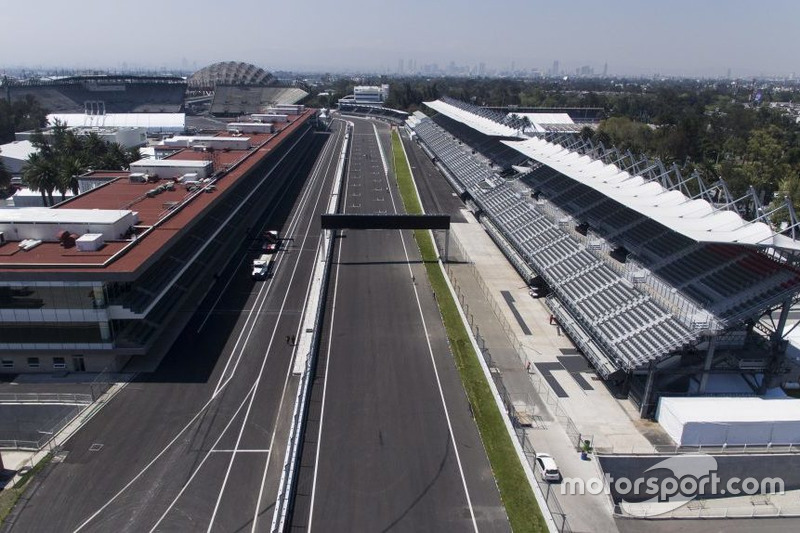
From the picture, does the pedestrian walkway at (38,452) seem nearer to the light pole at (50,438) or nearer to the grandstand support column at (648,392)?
the light pole at (50,438)

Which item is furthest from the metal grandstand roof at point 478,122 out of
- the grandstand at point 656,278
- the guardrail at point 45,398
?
the guardrail at point 45,398

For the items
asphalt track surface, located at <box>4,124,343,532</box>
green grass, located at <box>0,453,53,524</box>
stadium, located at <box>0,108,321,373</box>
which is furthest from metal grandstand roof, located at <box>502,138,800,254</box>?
green grass, located at <box>0,453,53,524</box>

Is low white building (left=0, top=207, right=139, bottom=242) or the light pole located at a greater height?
low white building (left=0, top=207, right=139, bottom=242)

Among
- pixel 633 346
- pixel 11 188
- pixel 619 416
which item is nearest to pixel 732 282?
pixel 633 346

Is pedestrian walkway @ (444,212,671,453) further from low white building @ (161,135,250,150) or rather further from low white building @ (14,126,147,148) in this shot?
low white building @ (14,126,147,148)

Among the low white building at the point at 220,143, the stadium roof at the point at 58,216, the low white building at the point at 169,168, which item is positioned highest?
the low white building at the point at 220,143

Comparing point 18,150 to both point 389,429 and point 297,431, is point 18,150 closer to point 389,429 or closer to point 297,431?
point 297,431
